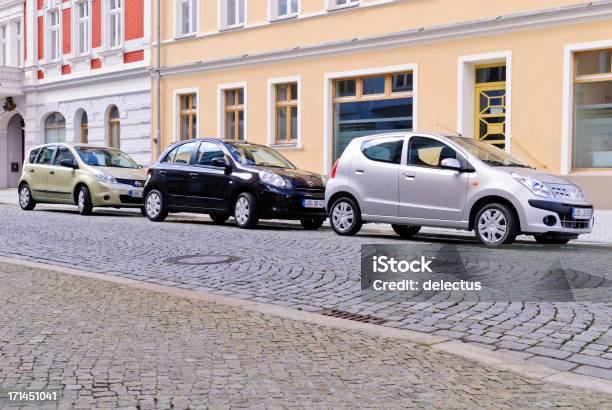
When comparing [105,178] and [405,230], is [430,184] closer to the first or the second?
[405,230]

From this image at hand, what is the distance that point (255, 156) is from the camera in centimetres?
1535

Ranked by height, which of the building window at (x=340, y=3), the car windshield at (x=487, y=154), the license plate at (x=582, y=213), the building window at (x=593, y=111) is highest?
the building window at (x=340, y=3)

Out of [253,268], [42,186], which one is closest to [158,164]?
[42,186]

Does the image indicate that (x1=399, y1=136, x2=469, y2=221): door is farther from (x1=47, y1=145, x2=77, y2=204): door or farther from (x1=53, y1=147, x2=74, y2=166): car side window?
(x1=53, y1=147, x2=74, y2=166): car side window

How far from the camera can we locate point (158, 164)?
16.5m

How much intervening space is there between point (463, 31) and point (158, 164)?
8.41 m

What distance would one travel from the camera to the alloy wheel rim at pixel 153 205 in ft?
54.2

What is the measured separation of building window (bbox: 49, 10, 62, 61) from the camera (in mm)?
33594

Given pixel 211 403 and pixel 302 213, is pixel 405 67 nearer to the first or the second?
pixel 302 213

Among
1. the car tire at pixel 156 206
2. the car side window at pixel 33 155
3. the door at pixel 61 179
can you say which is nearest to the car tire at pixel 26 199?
the car side window at pixel 33 155

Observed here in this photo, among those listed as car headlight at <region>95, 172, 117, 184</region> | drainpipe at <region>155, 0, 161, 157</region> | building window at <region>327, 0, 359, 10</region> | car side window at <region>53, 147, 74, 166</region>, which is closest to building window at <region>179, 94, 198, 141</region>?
drainpipe at <region>155, 0, 161, 157</region>

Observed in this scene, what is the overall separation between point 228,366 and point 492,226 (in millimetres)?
7343

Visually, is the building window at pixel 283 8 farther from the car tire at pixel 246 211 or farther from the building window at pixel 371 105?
the car tire at pixel 246 211

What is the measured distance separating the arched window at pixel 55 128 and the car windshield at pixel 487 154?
2446 centimetres
